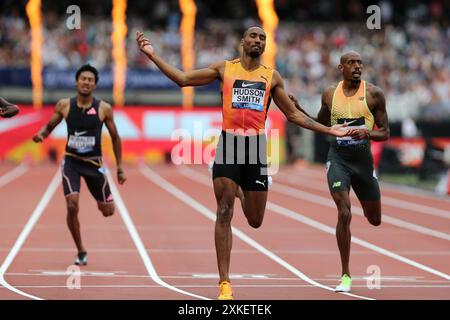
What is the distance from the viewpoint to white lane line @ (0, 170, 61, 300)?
11.7 meters

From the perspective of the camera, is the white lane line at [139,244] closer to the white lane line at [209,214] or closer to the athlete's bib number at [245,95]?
the white lane line at [209,214]

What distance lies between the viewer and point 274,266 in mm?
13703

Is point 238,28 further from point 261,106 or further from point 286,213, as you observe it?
point 261,106

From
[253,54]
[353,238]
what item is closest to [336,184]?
[253,54]

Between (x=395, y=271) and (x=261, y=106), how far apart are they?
11.0ft

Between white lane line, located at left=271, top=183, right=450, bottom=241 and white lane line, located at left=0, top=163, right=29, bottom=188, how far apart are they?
6509mm

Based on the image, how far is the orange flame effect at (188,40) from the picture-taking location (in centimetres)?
3959

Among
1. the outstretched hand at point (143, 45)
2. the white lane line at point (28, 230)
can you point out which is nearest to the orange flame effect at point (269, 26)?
the white lane line at point (28, 230)

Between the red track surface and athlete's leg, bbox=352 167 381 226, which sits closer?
the red track surface

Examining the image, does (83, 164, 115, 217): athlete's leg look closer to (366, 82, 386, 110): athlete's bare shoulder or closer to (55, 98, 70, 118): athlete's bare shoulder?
(55, 98, 70, 118): athlete's bare shoulder

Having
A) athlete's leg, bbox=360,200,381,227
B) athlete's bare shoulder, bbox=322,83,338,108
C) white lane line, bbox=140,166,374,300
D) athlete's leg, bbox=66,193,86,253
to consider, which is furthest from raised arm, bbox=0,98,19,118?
athlete's leg, bbox=360,200,381,227

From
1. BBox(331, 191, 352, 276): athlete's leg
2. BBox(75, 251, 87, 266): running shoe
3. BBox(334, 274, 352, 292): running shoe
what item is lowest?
BBox(75, 251, 87, 266): running shoe
